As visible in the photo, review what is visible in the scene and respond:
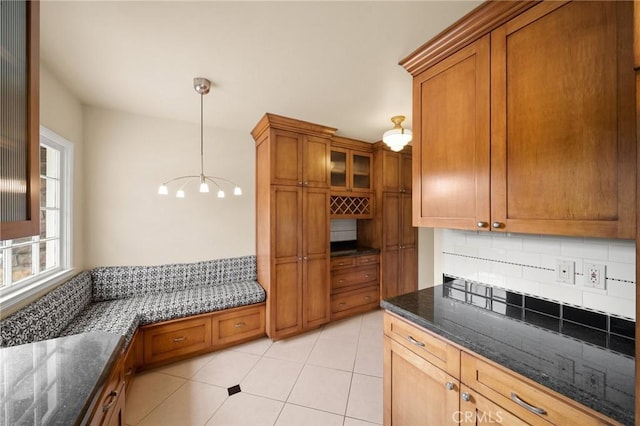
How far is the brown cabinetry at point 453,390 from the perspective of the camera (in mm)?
842

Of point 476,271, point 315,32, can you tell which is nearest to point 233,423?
point 476,271

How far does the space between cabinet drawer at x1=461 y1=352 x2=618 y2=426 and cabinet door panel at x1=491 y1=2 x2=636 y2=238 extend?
0.61m

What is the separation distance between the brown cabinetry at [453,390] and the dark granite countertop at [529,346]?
5cm

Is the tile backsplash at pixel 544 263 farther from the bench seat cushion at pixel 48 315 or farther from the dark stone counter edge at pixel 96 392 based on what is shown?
the bench seat cushion at pixel 48 315

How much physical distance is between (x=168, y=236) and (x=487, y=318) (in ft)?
10.4

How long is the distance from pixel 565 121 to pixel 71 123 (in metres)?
3.67

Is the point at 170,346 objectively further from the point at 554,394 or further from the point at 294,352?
the point at 554,394

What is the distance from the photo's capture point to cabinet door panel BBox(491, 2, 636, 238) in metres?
0.86

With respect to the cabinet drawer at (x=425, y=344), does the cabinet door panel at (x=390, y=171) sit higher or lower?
higher

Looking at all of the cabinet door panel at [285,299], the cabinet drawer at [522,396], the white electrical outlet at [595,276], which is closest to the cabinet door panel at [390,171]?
the cabinet door panel at [285,299]

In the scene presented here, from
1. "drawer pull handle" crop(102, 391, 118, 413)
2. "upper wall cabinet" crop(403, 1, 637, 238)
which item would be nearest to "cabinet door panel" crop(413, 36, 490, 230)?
"upper wall cabinet" crop(403, 1, 637, 238)

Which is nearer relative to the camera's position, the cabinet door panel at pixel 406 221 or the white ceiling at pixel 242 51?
the white ceiling at pixel 242 51

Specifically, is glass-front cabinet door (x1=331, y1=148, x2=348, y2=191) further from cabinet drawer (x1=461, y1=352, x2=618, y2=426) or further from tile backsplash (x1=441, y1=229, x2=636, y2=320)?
cabinet drawer (x1=461, y1=352, x2=618, y2=426)

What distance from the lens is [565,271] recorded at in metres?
1.23
